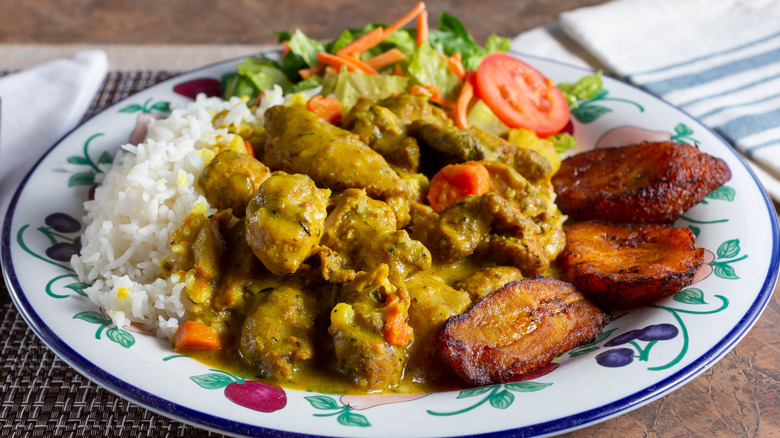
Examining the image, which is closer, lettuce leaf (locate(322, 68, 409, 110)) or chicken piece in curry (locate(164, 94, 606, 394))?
chicken piece in curry (locate(164, 94, 606, 394))

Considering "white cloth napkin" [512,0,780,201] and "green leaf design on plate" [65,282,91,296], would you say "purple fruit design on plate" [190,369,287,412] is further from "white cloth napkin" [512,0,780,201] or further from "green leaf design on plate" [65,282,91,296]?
"white cloth napkin" [512,0,780,201]

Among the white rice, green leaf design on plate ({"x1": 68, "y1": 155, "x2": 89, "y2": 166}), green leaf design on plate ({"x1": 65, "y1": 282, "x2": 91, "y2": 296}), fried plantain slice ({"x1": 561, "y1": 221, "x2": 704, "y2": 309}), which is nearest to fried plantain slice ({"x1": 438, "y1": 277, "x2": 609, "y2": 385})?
fried plantain slice ({"x1": 561, "y1": 221, "x2": 704, "y2": 309})

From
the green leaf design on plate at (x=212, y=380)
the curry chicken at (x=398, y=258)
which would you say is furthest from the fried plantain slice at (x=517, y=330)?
the green leaf design on plate at (x=212, y=380)

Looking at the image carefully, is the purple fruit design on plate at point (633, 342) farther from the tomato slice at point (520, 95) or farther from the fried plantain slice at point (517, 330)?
the tomato slice at point (520, 95)

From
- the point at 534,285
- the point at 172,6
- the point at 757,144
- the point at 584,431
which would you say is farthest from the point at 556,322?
the point at 172,6

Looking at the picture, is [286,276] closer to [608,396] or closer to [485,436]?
[485,436]

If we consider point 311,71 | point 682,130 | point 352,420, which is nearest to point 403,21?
point 311,71

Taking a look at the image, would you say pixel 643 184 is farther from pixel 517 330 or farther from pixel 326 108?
pixel 326 108
